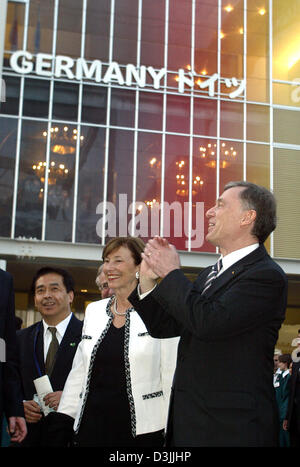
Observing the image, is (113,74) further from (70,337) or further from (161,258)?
(161,258)

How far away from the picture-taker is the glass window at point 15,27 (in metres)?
17.7

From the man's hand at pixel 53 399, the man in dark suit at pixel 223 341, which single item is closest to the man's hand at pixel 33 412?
the man's hand at pixel 53 399

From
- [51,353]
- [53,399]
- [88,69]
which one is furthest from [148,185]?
[53,399]

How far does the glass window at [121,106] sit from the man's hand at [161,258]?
1608 centimetres

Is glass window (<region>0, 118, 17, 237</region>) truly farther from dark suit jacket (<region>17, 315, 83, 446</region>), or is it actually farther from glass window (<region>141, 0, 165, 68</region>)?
dark suit jacket (<region>17, 315, 83, 446</region>)

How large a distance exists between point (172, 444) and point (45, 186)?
15538mm

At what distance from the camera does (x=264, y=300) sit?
247cm

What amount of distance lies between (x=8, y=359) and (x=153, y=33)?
657 inches

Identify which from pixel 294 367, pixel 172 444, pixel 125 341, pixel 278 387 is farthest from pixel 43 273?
pixel 278 387

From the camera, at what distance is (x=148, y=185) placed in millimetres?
17984

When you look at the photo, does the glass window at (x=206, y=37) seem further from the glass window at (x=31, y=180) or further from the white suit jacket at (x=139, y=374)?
the white suit jacket at (x=139, y=374)

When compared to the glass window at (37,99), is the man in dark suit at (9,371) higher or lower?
lower

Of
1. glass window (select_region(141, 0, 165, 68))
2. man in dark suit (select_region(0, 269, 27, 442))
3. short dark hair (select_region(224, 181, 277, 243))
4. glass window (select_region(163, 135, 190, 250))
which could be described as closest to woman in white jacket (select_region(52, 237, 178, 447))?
man in dark suit (select_region(0, 269, 27, 442))
